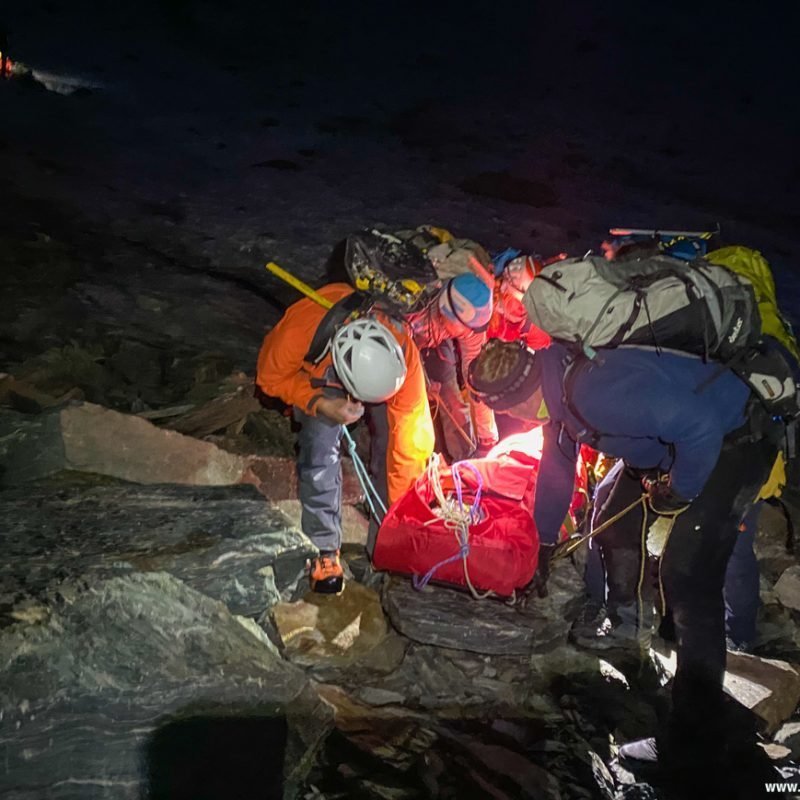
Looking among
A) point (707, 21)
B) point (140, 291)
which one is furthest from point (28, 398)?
point (707, 21)

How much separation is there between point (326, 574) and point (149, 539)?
1052 mm

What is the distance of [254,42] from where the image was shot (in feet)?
42.7

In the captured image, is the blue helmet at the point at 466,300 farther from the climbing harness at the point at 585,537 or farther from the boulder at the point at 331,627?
the boulder at the point at 331,627

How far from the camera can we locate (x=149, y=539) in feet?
11.5

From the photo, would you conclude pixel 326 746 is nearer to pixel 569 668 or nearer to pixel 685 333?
pixel 569 668

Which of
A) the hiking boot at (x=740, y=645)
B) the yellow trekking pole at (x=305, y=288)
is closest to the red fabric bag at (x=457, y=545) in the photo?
the yellow trekking pole at (x=305, y=288)

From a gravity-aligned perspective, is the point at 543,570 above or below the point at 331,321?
below

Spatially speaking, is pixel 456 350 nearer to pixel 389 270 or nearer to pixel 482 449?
pixel 482 449

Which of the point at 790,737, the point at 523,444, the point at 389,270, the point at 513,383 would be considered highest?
the point at 389,270

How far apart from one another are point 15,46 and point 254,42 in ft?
14.0

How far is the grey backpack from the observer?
2732mm

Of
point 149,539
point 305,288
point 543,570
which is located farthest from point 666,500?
point 149,539

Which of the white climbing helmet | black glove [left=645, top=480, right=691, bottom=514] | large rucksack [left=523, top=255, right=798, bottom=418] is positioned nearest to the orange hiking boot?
the white climbing helmet

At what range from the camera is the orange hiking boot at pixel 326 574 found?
3.92 metres
